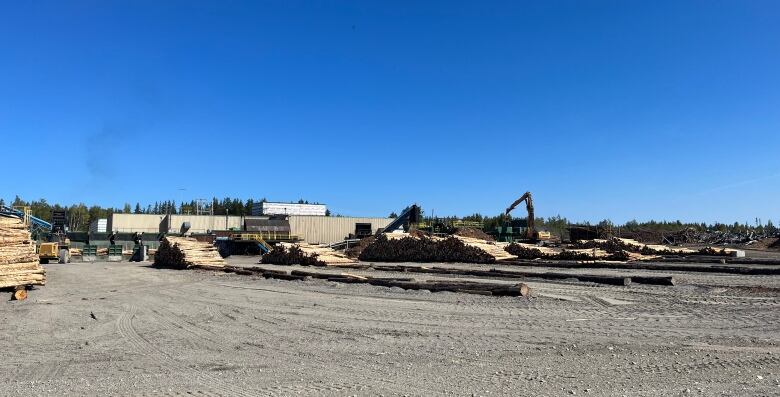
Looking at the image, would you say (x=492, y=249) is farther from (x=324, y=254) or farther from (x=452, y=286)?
(x=452, y=286)

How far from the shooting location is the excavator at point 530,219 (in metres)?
48.8

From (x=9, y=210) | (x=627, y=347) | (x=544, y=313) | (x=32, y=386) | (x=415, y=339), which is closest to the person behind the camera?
(x=32, y=386)

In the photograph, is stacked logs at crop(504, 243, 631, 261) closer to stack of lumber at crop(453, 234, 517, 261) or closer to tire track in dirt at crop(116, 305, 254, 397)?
stack of lumber at crop(453, 234, 517, 261)

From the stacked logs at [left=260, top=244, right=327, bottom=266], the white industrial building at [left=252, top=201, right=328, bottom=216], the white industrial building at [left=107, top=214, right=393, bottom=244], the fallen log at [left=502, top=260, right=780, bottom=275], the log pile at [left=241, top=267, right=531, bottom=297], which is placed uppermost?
the white industrial building at [left=252, top=201, right=328, bottom=216]

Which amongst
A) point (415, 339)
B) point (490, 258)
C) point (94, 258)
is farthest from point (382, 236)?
point (415, 339)

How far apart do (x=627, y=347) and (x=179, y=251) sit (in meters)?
26.4

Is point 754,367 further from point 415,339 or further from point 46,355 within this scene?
point 46,355

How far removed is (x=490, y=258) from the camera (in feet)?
100.0

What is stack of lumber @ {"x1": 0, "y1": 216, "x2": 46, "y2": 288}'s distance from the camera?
53.6ft

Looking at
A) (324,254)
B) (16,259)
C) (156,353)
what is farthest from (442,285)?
(324,254)

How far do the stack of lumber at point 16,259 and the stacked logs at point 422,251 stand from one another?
20313mm

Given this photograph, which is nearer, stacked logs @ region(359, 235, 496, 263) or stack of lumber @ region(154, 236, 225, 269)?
stack of lumber @ region(154, 236, 225, 269)

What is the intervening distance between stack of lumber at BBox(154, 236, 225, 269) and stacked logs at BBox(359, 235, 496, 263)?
9828 mm

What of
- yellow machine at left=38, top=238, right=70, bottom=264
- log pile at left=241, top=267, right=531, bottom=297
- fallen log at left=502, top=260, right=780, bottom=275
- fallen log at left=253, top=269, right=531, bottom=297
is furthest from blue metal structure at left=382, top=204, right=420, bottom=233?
fallen log at left=253, top=269, right=531, bottom=297
